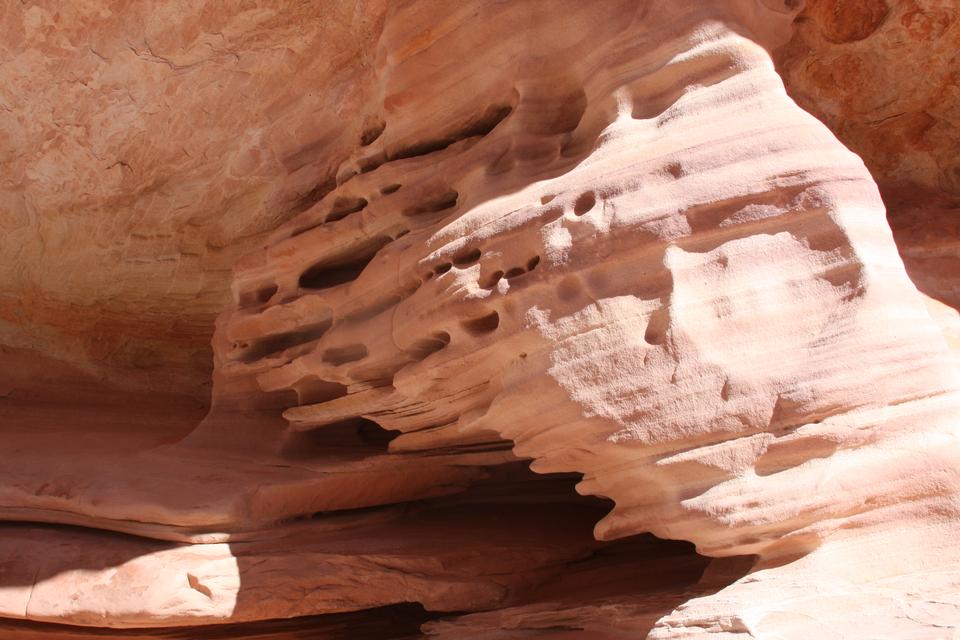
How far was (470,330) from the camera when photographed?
9.05ft

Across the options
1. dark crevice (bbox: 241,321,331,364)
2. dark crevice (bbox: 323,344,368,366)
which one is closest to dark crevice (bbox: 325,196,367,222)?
dark crevice (bbox: 241,321,331,364)

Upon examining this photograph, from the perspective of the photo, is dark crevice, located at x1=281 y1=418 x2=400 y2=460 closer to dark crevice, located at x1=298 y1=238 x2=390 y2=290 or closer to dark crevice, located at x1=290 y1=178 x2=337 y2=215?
dark crevice, located at x1=298 y1=238 x2=390 y2=290

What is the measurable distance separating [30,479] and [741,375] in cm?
255

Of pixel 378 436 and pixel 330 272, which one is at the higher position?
pixel 330 272

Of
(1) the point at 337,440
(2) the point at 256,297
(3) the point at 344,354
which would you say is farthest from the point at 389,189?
(1) the point at 337,440

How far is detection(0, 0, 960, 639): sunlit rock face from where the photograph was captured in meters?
2.26

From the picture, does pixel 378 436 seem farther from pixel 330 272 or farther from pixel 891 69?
pixel 891 69

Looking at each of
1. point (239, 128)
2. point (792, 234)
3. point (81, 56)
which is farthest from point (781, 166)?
point (81, 56)

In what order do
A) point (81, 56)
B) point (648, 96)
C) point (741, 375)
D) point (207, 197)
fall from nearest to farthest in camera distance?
1. point (741, 375)
2. point (648, 96)
3. point (81, 56)
4. point (207, 197)

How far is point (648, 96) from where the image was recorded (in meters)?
2.70

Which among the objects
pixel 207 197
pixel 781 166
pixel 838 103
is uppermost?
pixel 207 197

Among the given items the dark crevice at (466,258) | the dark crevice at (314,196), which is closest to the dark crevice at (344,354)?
the dark crevice at (466,258)

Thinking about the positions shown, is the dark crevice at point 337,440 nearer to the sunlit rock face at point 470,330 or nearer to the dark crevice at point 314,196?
the sunlit rock face at point 470,330

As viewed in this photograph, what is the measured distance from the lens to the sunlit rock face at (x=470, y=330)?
7.42 feet
